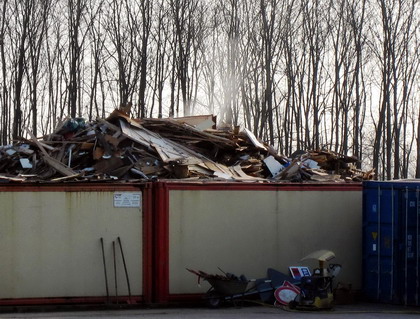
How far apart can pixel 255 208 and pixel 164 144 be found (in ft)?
10.3

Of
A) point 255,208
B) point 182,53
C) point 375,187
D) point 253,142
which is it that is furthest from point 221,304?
point 182,53

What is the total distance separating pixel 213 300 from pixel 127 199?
2450 millimetres

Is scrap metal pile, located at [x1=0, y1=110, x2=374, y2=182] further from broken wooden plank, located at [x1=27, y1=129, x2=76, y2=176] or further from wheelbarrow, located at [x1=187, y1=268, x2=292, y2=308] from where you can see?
wheelbarrow, located at [x1=187, y1=268, x2=292, y2=308]

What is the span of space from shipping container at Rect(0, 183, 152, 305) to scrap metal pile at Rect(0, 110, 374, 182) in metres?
0.53

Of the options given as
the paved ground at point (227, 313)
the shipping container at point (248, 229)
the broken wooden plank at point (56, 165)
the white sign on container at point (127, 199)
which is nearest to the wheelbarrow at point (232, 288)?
the paved ground at point (227, 313)

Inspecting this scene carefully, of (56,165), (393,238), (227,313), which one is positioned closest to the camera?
(227,313)

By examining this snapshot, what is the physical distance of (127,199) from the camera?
483 inches

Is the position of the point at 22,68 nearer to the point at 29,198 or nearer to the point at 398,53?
the point at 398,53

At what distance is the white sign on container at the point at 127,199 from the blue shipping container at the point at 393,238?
4426 mm

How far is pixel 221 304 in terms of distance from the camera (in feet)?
40.1

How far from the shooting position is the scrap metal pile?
13727mm

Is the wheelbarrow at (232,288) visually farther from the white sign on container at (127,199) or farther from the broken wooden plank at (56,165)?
the broken wooden plank at (56,165)

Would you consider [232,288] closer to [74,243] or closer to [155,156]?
[74,243]

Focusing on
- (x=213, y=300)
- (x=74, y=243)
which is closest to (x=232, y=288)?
(x=213, y=300)
